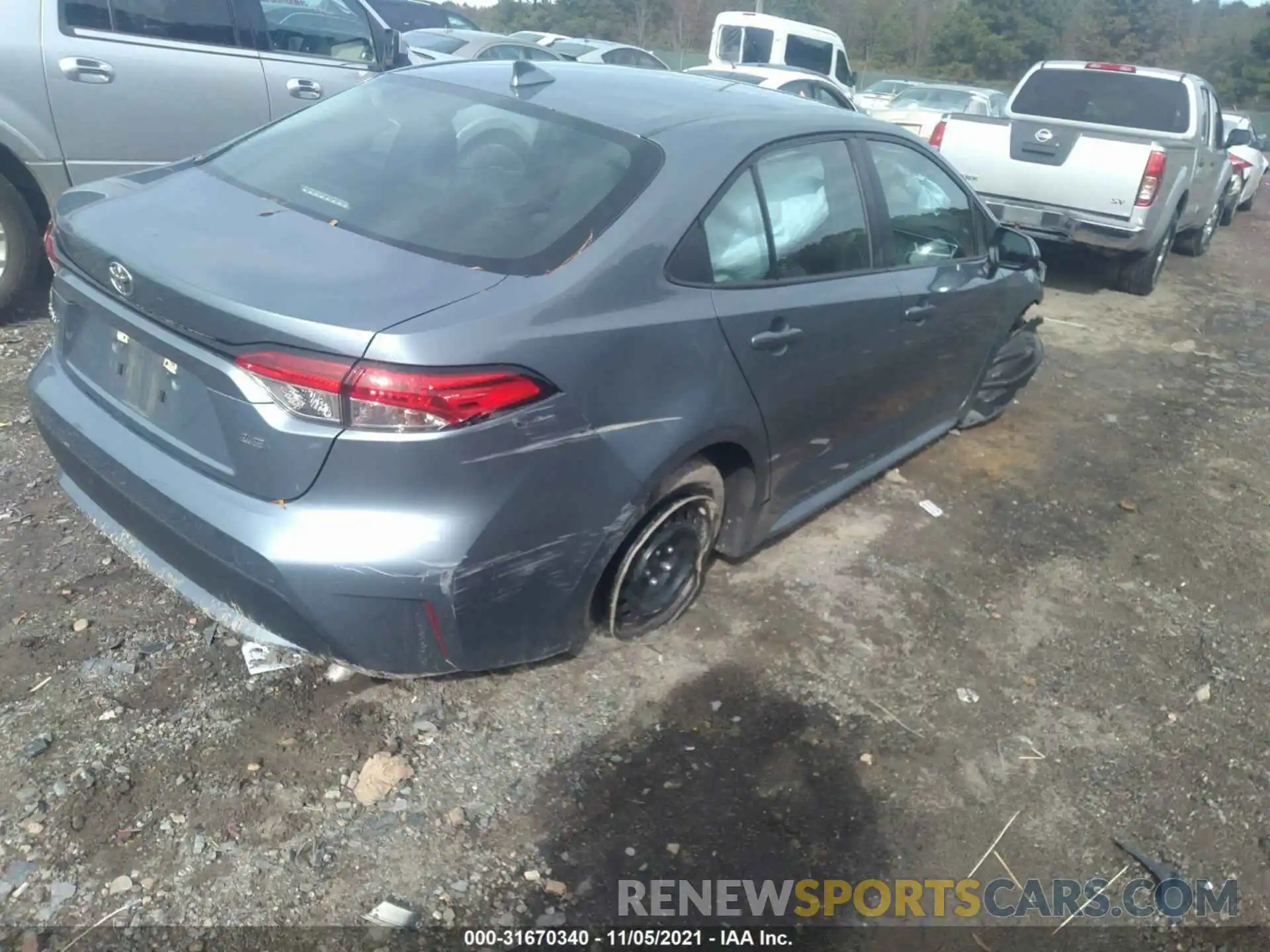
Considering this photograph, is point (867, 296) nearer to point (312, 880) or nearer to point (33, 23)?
point (312, 880)

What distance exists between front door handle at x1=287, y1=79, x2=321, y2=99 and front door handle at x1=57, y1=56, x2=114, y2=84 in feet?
3.74

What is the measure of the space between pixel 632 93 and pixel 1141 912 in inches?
116

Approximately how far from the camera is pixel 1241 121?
1631cm

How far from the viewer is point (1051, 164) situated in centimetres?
854

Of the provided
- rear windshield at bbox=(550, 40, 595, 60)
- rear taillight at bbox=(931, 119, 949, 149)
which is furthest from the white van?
rear taillight at bbox=(931, 119, 949, 149)

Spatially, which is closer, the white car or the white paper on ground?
the white paper on ground

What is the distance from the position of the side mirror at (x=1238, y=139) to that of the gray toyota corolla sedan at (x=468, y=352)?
901cm

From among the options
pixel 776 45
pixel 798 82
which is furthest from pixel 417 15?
pixel 798 82

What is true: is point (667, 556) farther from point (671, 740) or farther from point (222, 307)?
point (222, 307)

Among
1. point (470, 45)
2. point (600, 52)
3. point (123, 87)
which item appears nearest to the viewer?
point (123, 87)

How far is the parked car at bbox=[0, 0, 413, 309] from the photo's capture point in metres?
5.18

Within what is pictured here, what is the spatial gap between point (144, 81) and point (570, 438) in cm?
450

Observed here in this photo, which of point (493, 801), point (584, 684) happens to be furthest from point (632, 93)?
point (493, 801)

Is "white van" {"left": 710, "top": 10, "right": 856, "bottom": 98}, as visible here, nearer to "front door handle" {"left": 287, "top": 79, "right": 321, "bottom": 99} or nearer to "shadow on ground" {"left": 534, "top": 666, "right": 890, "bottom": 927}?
"front door handle" {"left": 287, "top": 79, "right": 321, "bottom": 99}
